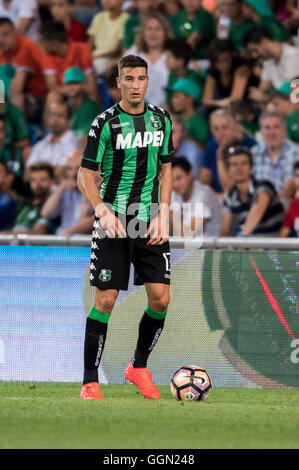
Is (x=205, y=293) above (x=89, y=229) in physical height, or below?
below

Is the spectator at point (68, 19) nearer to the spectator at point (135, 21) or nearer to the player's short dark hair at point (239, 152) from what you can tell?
the spectator at point (135, 21)

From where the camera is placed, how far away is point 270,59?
1114 centimetres

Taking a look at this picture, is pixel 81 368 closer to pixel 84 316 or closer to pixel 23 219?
pixel 84 316

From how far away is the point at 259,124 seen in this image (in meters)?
11.1

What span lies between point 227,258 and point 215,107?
3.76m

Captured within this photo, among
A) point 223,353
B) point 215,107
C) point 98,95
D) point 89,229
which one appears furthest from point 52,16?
point 223,353

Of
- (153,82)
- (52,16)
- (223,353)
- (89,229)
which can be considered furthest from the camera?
(52,16)

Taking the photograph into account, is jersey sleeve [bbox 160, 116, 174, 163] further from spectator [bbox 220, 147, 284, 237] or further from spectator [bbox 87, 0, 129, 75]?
spectator [bbox 87, 0, 129, 75]

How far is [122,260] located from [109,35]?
708 centimetres

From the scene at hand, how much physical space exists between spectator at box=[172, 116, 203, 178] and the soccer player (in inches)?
164

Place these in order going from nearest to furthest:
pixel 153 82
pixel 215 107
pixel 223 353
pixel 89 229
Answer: pixel 223 353, pixel 89 229, pixel 215 107, pixel 153 82

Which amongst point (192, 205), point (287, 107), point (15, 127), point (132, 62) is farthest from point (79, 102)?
point (132, 62)

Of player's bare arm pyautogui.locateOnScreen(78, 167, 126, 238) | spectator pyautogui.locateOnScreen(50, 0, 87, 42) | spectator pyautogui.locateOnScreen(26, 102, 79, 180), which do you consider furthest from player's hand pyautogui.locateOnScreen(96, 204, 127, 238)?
spectator pyautogui.locateOnScreen(50, 0, 87, 42)

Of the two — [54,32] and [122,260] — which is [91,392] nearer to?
[122,260]
